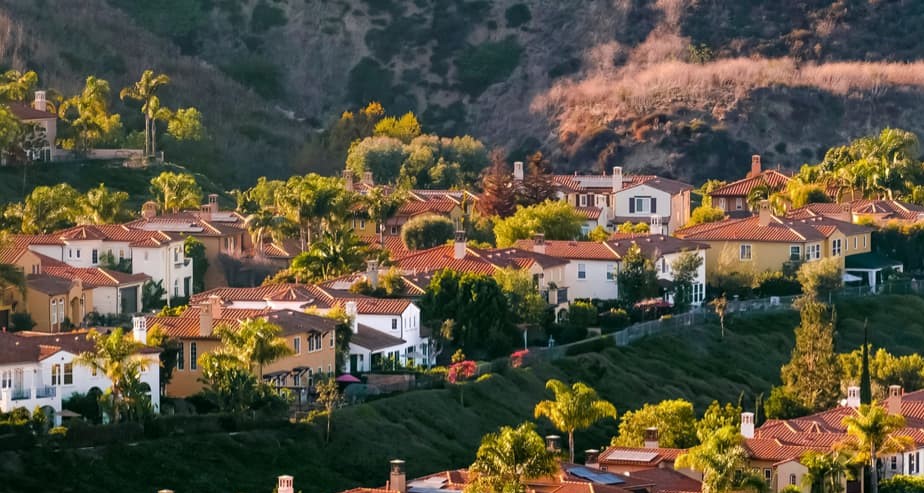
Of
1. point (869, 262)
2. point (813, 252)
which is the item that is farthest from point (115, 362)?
point (869, 262)

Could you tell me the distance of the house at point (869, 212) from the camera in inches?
5733

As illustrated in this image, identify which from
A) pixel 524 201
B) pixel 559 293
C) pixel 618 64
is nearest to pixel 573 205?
pixel 524 201

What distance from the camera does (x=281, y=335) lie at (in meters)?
105

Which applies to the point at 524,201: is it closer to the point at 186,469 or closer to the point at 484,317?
the point at 484,317

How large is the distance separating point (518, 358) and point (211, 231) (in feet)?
78.8

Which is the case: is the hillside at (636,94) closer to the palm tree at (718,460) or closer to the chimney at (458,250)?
the chimney at (458,250)

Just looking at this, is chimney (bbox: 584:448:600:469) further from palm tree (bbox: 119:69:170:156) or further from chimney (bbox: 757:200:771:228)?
palm tree (bbox: 119:69:170:156)

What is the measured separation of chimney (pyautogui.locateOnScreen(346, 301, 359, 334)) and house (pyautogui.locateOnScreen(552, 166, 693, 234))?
35.3 m

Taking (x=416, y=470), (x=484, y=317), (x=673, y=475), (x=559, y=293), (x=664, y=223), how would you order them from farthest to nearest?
(x=664, y=223) → (x=559, y=293) → (x=484, y=317) → (x=416, y=470) → (x=673, y=475)

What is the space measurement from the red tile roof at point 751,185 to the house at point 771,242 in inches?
603

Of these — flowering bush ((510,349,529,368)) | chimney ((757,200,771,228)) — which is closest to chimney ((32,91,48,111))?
chimney ((757,200,771,228))

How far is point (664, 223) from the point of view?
150 metres

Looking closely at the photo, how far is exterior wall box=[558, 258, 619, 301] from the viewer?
12888cm

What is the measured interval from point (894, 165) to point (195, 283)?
134 feet
